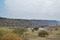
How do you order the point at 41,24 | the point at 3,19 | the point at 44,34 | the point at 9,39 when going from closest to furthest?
the point at 9,39
the point at 44,34
the point at 3,19
the point at 41,24

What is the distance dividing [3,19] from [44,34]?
58.3m

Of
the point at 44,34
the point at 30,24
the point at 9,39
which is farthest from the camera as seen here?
the point at 30,24

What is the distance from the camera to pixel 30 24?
116750 mm

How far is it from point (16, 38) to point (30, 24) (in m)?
92.5

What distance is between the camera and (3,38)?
23.8m

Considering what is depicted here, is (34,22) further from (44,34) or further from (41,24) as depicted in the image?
(44,34)

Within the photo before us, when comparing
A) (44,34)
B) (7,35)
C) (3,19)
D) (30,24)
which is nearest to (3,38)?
(7,35)

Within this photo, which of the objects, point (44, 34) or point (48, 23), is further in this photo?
point (48, 23)

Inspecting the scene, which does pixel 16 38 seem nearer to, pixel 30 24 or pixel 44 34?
pixel 44 34

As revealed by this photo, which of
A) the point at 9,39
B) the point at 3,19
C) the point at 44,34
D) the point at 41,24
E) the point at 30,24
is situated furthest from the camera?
the point at 41,24

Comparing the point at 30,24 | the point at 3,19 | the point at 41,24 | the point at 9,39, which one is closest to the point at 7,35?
the point at 9,39

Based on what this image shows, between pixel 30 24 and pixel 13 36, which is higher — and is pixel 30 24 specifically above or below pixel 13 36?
below

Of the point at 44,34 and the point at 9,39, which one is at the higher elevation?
the point at 9,39

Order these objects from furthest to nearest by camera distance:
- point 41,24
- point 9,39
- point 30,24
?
point 41,24 → point 30,24 → point 9,39
